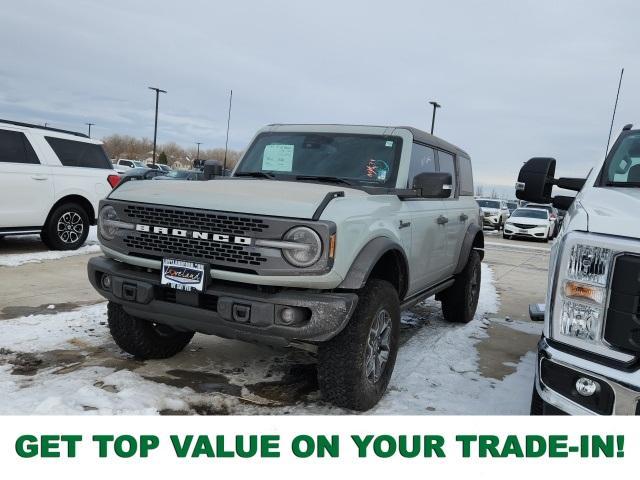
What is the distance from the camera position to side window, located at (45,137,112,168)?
8.24 meters

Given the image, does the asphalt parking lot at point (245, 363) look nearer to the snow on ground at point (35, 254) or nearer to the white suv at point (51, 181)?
the snow on ground at point (35, 254)

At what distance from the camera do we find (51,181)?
799 cm

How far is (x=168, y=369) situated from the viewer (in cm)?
374

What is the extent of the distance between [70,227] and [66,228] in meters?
0.07

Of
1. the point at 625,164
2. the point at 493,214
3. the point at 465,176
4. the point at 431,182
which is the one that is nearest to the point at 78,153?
the point at 465,176

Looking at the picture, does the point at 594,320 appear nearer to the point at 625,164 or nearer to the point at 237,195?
the point at 625,164

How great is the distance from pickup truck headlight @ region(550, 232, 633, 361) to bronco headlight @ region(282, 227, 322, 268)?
116 cm

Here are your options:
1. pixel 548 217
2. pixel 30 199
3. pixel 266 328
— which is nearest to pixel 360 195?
pixel 266 328

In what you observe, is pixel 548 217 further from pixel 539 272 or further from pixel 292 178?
pixel 292 178

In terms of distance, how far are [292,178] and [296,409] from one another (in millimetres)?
1689

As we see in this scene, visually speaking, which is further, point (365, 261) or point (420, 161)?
point (420, 161)

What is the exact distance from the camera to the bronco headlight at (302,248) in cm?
274

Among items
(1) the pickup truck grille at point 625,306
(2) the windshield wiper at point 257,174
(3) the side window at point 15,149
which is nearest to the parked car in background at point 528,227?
(3) the side window at point 15,149

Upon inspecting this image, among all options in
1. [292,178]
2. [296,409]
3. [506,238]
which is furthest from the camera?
[506,238]
